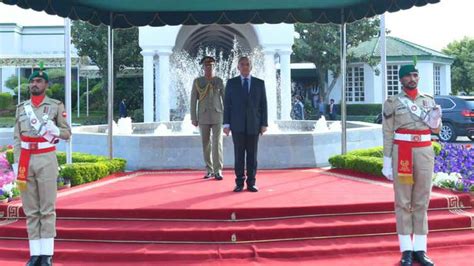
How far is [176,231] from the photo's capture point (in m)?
5.22

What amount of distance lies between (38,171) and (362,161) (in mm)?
5636

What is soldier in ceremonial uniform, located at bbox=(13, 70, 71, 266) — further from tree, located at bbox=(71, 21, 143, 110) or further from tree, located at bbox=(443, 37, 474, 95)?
tree, located at bbox=(443, 37, 474, 95)

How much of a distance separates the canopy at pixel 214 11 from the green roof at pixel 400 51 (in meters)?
24.2

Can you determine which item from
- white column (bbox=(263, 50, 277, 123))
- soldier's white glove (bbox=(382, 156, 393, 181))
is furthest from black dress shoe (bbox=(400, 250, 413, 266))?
white column (bbox=(263, 50, 277, 123))

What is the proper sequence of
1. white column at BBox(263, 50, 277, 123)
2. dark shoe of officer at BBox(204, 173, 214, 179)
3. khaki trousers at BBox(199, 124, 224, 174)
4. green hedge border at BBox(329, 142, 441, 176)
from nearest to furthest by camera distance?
khaki trousers at BBox(199, 124, 224, 174) → green hedge border at BBox(329, 142, 441, 176) → dark shoe of officer at BBox(204, 173, 214, 179) → white column at BBox(263, 50, 277, 123)

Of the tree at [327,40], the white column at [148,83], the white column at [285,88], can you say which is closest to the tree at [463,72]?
the tree at [327,40]

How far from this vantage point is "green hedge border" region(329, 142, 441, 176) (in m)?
8.11

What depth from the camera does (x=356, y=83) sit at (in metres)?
35.2

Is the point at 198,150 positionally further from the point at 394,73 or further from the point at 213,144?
the point at 394,73

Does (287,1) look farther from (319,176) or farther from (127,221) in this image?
(127,221)

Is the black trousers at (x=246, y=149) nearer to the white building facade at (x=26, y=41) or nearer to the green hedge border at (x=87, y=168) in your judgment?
the green hedge border at (x=87, y=168)

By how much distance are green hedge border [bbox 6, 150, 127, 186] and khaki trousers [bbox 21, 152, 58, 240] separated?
3149 millimetres

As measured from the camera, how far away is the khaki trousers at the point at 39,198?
14.8 ft

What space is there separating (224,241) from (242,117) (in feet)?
6.30
